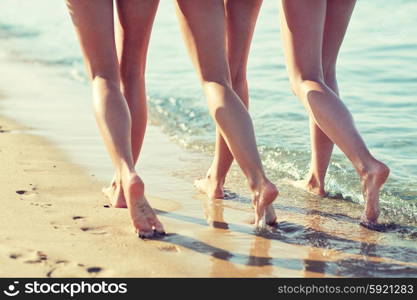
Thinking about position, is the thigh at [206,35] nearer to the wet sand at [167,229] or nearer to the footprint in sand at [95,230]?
the wet sand at [167,229]

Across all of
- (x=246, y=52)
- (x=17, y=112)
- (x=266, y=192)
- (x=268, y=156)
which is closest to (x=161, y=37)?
(x=17, y=112)

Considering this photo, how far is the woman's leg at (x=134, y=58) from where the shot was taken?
3700mm

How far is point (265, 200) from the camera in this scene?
12.1ft

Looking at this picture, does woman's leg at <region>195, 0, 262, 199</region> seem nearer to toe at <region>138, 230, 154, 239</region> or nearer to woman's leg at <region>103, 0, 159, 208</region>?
woman's leg at <region>103, 0, 159, 208</region>

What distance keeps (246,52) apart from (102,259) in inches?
57.4

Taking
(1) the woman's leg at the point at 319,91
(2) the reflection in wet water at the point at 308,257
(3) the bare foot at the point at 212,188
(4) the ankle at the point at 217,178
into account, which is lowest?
(2) the reflection in wet water at the point at 308,257

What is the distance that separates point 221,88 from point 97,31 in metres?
0.66

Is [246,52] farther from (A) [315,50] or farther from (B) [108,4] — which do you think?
(B) [108,4]

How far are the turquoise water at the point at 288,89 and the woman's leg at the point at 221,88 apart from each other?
0.97 metres

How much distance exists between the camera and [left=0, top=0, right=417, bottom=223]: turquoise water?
5160 millimetres

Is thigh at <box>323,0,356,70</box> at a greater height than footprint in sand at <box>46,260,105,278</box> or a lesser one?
greater

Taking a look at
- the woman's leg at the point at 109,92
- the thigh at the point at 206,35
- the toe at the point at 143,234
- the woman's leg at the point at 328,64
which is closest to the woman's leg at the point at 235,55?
the thigh at the point at 206,35

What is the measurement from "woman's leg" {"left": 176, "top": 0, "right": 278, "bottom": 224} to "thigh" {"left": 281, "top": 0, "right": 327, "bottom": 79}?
1.34ft

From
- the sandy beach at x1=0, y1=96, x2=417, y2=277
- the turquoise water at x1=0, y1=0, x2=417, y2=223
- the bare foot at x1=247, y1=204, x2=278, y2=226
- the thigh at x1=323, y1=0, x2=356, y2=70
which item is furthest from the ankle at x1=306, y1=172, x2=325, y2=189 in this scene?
the bare foot at x1=247, y1=204, x2=278, y2=226
